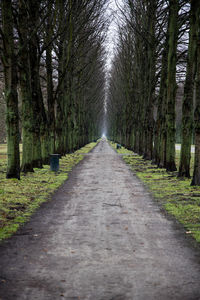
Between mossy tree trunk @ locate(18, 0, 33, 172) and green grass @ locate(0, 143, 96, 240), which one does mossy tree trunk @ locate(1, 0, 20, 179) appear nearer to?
green grass @ locate(0, 143, 96, 240)

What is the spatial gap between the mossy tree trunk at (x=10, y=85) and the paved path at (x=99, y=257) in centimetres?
545

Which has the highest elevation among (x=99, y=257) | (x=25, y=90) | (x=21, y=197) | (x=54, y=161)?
(x=25, y=90)

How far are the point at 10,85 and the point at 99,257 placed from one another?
10009mm

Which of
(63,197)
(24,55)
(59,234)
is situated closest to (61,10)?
(24,55)

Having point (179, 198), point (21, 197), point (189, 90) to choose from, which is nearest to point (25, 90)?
point (21, 197)

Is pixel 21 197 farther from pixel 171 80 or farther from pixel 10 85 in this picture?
pixel 171 80

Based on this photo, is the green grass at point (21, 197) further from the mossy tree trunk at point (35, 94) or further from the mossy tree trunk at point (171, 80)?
the mossy tree trunk at point (171, 80)

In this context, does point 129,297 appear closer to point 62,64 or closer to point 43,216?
point 43,216

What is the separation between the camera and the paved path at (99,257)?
4277 millimetres

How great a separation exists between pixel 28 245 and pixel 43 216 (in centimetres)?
229

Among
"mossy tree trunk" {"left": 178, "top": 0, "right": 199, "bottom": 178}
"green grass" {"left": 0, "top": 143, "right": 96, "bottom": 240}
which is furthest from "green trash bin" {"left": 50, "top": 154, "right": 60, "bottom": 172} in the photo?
"mossy tree trunk" {"left": 178, "top": 0, "right": 199, "bottom": 178}

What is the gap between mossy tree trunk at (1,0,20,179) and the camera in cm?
1352

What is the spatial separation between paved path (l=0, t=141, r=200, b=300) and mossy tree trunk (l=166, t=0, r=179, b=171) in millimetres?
9165

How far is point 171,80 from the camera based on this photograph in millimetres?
17516
